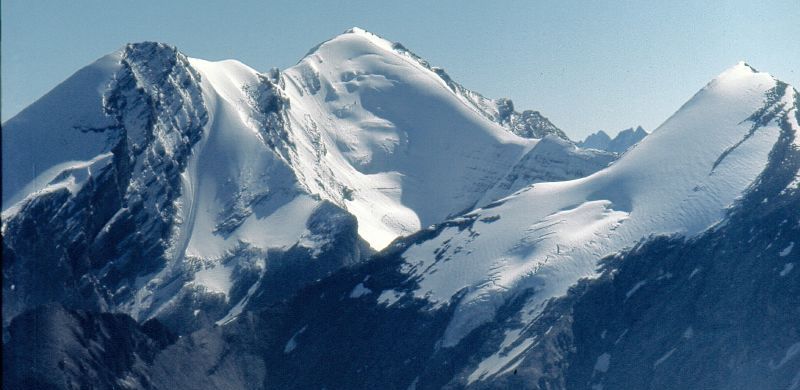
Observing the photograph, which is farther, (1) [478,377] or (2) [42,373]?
(1) [478,377]

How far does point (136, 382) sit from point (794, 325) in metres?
108

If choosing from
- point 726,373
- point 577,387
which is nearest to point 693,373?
point 726,373

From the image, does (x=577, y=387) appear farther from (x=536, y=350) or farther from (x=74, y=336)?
(x=74, y=336)

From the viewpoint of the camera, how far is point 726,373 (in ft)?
629

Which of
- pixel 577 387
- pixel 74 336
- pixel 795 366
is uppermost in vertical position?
pixel 74 336

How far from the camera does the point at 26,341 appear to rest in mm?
192500

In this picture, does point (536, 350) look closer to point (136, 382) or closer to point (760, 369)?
point (760, 369)

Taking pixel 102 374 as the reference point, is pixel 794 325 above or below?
below

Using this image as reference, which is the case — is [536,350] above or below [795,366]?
above

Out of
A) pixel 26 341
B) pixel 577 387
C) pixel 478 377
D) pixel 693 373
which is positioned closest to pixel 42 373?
pixel 26 341

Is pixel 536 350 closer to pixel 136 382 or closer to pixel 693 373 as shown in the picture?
pixel 693 373

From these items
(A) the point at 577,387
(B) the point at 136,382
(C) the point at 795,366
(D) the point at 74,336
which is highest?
(D) the point at 74,336

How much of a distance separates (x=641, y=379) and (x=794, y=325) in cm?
2637

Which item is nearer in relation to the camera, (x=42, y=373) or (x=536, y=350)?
(x=42, y=373)
